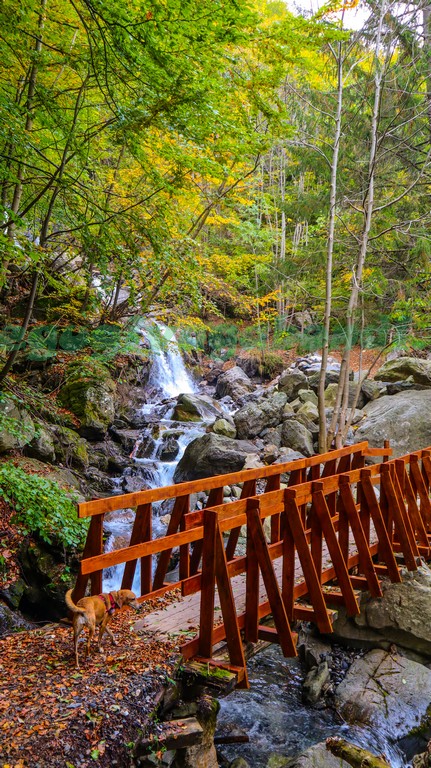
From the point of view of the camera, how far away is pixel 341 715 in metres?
5.09

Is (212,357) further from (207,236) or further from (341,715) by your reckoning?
(341,715)

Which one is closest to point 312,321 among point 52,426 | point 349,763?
point 52,426

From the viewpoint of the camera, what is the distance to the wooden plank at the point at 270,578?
12.9 ft

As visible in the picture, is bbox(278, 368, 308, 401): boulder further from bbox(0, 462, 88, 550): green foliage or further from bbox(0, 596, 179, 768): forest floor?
bbox(0, 596, 179, 768): forest floor

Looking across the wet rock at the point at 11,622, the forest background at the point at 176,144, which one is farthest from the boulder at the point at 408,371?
the wet rock at the point at 11,622

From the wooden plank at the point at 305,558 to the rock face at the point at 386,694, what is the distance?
134 cm

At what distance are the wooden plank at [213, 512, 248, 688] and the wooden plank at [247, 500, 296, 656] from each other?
1.27 ft

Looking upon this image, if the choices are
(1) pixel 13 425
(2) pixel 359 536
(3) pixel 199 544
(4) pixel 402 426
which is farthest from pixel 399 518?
(4) pixel 402 426

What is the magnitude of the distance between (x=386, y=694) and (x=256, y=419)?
1092 cm

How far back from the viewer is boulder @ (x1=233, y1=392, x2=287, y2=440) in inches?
612

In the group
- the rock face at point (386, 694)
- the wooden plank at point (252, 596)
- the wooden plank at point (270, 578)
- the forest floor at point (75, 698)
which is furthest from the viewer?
the rock face at point (386, 694)

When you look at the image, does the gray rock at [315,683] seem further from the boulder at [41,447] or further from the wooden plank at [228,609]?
the boulder at [41,447]

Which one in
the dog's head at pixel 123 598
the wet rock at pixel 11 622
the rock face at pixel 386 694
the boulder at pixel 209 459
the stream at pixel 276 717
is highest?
the dog's head at pixel 123 598

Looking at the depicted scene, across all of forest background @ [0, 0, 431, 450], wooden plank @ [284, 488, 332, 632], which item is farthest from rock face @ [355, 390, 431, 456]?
wooden plank @ [284, 488, 332, 632]
